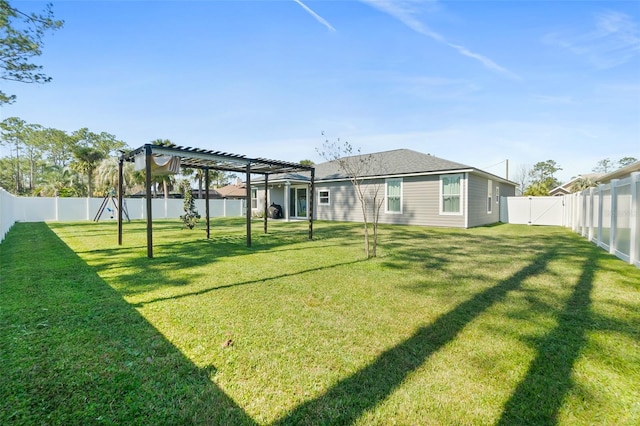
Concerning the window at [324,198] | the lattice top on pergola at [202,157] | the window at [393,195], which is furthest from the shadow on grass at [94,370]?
the window at [324,198]

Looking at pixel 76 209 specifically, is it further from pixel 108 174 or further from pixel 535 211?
pixel 535 211

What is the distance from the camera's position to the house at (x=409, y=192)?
1349 centimetres

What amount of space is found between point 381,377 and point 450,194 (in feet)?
42.8

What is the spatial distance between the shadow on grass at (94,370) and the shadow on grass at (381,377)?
429 millimetres

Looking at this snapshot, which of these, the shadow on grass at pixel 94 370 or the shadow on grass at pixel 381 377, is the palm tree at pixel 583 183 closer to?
the shadow on grass at pixel 381 377

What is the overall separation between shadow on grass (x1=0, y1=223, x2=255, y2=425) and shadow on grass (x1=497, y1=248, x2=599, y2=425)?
1.64m

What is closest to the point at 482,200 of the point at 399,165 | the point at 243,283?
the point at 399,165

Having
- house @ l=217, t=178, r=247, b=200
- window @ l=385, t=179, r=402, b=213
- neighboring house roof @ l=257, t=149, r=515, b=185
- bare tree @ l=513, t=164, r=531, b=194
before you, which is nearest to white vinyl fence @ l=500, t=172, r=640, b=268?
neighboring house roof @ l=257, t=149, r=515, b=185

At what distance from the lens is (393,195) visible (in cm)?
1557

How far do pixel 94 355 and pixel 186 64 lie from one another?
38.7 ft

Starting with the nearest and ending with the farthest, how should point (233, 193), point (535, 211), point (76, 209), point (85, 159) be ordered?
point (535, 211), point (76, 209), point (85, 159), point (233, 193)

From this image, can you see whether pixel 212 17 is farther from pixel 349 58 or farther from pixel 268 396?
pixel 268 396

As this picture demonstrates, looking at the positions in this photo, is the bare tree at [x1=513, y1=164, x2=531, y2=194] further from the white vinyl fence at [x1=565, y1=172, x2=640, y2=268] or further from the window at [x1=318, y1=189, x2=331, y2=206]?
the white vinyl fence at [x1=565, y1=172, x2=640, y2=268]

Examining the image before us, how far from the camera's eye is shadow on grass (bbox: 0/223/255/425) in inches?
67.1
